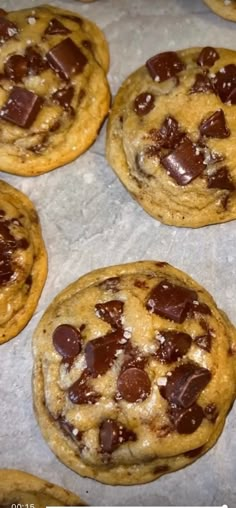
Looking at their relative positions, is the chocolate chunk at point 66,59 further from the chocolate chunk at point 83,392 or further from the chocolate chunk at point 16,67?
the chocolate chunk at point 83,392

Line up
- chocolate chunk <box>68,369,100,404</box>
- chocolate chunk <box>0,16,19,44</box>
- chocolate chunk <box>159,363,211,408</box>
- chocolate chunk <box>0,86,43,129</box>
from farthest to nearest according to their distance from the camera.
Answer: chocolate chunk <box>0,16,19,44</box>, chocolate chunk <box>0,86,43,129</box>, chocolate chunk <box>68,369,100,404</box>, chocolate chunk <box>159,363,211,408</box>

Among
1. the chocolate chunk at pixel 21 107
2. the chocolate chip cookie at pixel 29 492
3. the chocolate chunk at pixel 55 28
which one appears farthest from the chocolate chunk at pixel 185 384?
the chocolate chunk at pixel 55 28

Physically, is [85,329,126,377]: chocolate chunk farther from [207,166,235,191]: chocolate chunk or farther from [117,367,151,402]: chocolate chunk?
[207,166,235,191]: chocolate chunk

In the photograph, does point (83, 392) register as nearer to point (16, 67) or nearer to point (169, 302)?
point (169, 302)

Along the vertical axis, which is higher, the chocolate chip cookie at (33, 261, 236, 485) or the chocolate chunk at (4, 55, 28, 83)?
the chocolate chunk at (4, 55, 28, 83)

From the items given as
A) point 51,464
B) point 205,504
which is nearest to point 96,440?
point 51,464

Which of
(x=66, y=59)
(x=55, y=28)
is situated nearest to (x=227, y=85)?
(x=66, y=59)

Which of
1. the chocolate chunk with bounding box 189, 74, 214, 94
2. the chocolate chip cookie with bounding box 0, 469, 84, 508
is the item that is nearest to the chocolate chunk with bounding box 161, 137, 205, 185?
the chocolate chunk with bounding box 189, 74, 214, 94
